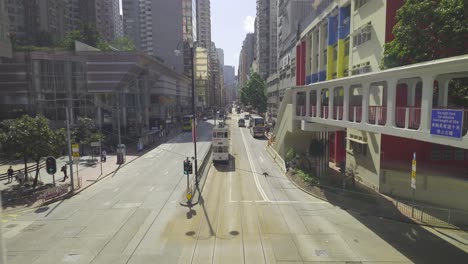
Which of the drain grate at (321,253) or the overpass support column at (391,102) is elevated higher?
the overpass support column at (391,102)

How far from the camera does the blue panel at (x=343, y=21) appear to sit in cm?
3331

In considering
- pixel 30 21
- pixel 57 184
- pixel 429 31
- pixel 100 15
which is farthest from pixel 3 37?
pixel 100 15

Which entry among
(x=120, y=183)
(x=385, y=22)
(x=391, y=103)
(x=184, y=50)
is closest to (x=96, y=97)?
(x=120, y=183)

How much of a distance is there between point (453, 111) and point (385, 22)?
574 inches

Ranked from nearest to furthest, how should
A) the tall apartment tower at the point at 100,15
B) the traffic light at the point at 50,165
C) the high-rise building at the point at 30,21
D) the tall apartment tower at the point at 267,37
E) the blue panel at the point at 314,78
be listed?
the traffic light at the point at 50,165
the blue panel at the point at 314,78
the high-rise building at the point at 30,21
the tall apartment tower at the point at 267,37
the tall apartment tower at the point at 100,15

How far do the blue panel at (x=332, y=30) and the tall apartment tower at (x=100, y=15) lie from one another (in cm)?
9543

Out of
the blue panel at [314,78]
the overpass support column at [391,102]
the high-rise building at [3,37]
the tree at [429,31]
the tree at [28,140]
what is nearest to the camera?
the overpass support column at [391,102]

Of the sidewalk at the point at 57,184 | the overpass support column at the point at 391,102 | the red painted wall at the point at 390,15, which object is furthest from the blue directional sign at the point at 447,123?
the sidewalk at the point at 57,184

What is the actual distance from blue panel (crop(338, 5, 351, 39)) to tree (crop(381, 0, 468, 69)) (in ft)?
46.5

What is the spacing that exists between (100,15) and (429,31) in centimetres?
14080

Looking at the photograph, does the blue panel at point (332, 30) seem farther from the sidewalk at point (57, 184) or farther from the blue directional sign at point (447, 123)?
the sidewalk at point (57, 184)

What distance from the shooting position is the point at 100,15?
133375mm

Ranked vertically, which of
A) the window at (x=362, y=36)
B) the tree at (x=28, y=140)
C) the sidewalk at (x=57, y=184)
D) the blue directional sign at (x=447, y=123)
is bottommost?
the sidewalk at (x=57, y=184)

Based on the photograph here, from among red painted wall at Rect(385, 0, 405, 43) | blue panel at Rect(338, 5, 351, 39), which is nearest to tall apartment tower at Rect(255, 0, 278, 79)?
blue panel at Rect(338, 5, 351, 39)
